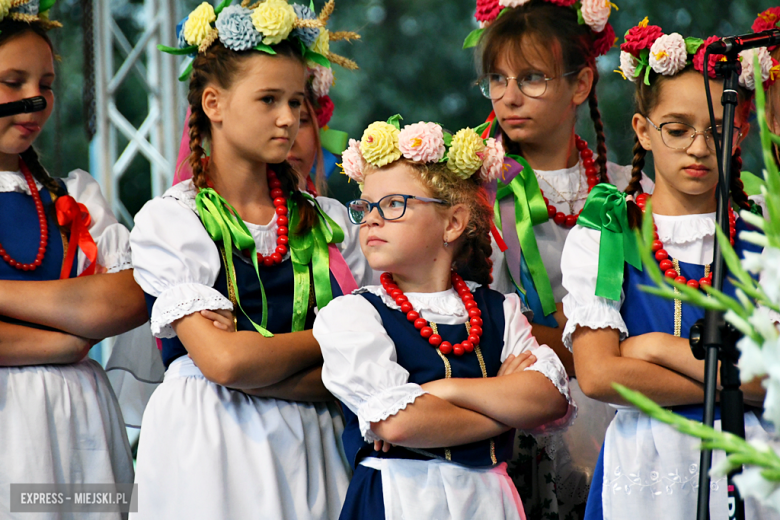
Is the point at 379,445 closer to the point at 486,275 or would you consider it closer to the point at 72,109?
the point at 486,275

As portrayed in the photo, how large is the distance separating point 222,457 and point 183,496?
0.13 meters

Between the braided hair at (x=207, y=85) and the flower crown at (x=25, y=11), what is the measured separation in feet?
1.95

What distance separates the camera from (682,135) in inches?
87.8

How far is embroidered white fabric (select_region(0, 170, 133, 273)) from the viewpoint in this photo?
2.67 m

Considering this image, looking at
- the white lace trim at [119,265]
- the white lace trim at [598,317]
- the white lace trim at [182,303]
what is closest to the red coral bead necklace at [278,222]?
the white lace trim at [182,303]

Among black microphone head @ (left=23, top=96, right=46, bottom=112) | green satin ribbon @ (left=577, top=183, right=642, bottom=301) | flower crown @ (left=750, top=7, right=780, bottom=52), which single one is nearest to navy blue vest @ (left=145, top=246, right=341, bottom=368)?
black microphone head @ (left=23, top=96, right=46, bottom=112)

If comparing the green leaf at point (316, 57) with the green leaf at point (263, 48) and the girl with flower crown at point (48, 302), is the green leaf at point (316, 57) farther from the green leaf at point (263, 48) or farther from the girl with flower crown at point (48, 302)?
the girl with flower crown at point (48, 302)

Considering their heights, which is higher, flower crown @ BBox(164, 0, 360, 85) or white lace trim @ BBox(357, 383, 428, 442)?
flower crown @ BBox(164, 0, 360, 85)

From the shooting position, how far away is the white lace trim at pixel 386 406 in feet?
6.35

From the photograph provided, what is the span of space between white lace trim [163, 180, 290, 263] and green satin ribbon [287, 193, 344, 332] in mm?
46

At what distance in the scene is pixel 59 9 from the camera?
4340 millimetres

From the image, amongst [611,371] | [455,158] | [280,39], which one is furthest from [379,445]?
[280,39]

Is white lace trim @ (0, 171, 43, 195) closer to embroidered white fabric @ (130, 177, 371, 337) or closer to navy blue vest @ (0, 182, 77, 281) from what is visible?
navy blue vest @ (0, 182, 77, 281)

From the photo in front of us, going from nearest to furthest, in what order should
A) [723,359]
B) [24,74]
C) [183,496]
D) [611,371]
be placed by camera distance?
[723,359] < [611,371] < [183,496] < [24,74]
